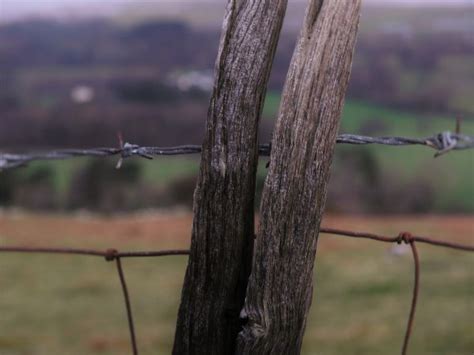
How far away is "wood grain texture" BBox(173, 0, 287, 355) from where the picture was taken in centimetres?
132

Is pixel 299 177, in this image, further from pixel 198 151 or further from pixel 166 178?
pixel 166 178

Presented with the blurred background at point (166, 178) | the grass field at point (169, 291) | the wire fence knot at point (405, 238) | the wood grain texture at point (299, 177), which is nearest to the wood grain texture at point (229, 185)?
the wood grain texture at point (299, 177)

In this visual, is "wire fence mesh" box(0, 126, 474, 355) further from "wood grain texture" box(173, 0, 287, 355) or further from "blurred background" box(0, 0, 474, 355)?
"blurred background" box(0, 0, 474, 355)

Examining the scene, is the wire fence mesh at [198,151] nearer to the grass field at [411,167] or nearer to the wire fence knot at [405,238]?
the wire fence knot at [405,238]

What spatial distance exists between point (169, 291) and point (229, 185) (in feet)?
33.9

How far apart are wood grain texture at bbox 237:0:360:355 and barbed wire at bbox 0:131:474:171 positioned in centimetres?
17

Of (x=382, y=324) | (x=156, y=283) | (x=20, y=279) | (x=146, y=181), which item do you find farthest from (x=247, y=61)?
(x=146, y=181)

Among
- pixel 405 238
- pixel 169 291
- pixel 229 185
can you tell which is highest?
pixel 229 185

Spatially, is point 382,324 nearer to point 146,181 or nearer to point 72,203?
point 146,181

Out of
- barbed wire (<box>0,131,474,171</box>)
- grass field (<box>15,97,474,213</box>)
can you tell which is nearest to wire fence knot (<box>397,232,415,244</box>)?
barbed wire (<box>0,131,474,171</box>)

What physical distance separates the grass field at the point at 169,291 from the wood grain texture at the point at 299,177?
6.29 m

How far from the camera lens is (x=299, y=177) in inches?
51.8

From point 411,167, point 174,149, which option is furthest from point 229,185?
point 411,167

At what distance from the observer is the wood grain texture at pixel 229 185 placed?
1.32 m
